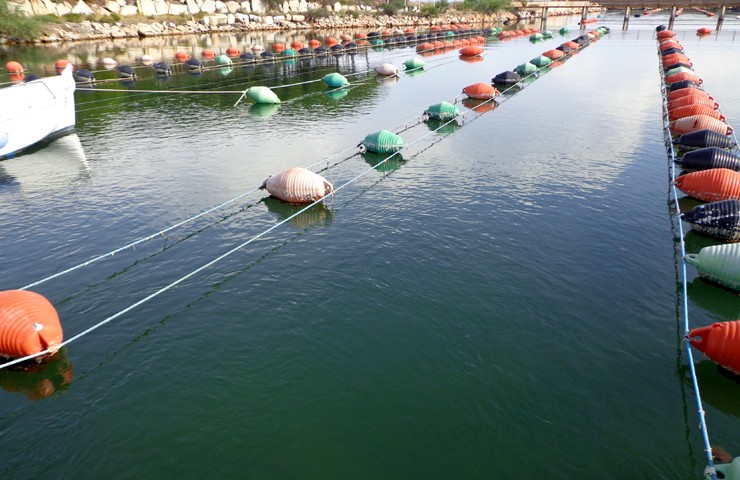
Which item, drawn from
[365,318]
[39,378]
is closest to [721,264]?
[365,318]

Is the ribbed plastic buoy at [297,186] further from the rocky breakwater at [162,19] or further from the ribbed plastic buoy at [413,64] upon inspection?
the rocky breakwater at [162,19]

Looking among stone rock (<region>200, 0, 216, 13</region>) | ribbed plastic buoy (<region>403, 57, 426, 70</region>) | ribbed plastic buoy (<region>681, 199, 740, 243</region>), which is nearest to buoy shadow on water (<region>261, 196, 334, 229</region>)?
ribbed plastic buoy (<region>681, 199, 740, 243</region>)

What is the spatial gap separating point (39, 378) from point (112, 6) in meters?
180

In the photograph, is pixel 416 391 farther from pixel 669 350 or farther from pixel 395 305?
pixel 669 350

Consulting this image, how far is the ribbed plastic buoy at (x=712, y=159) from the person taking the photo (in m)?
38.0

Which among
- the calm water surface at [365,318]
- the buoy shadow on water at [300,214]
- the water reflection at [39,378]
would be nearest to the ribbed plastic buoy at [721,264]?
the calm water surface at [365,318]

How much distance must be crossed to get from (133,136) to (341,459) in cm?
5038

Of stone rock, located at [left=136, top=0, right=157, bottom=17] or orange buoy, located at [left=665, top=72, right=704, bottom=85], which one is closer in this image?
orange buoy, located at [left=665, top=72, right=704, bottom=85]

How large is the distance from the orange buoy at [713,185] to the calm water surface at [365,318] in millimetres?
2610

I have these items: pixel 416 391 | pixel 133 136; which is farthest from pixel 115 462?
pixel 133 136

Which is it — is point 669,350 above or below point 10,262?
below

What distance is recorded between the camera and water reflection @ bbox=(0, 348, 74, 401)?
64.7ft

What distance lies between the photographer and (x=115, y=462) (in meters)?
16.8

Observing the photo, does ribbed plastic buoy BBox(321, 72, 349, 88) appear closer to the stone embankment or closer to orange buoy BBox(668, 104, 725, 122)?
orange buoy BBox(668, 104, 725, 122)
